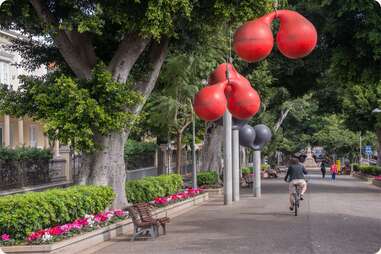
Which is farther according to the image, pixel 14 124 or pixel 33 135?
pixel 33 135

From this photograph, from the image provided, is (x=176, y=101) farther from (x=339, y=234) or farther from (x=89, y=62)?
(x=339, y=234)

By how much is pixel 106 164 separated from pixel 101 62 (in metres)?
2.62

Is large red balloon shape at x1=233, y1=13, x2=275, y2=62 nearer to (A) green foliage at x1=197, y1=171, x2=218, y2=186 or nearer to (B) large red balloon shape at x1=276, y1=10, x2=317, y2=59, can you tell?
(B) large red balloon shape at x1=276, y1=10, x2=317, y2=59

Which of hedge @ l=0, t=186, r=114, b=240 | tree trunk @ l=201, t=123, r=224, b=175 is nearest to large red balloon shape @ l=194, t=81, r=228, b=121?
hedge @ l=0, t=186, r=114, b=240

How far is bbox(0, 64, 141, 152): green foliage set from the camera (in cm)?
1510

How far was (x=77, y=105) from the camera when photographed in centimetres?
1512

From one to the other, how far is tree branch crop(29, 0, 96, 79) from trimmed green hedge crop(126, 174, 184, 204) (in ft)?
13.8

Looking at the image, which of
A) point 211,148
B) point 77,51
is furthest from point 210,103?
point 211,148

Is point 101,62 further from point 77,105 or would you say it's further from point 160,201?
point 160,201

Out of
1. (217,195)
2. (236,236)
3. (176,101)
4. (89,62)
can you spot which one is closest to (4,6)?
(89,62)

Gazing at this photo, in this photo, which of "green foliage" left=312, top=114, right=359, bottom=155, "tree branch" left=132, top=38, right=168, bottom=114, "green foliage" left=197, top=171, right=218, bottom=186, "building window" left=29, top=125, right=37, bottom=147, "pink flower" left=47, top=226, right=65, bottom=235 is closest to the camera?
"pink flower" left=47, top=226, right=65, bottom=235

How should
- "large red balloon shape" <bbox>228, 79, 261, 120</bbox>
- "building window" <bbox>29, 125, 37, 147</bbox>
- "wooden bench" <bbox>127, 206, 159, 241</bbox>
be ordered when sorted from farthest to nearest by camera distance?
"building window" <bbox>29, 125, 37, 147</bbox>, "wooden bench" <bbox>127, 206, 159, 241</bbox>, "large red balloon shape" <bbox>228, 79, 261, 120</bbox>

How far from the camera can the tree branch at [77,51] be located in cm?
1644

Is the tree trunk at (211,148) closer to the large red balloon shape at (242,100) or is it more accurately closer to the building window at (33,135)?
the building window at (33,135)
